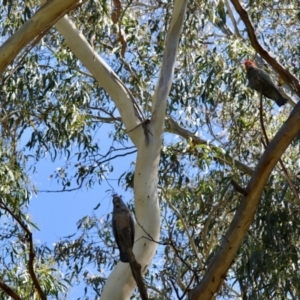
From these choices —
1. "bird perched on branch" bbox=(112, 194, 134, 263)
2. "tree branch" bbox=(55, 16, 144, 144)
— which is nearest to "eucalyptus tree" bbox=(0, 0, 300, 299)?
"tree branch" bbox=(55, 16, 144, 144)

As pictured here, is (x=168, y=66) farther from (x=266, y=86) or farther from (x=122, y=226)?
(x=122, y=226)

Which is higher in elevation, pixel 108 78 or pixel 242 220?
pixel 108 78

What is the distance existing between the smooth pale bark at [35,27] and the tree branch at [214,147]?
77.1 inches

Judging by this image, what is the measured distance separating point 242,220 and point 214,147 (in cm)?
243

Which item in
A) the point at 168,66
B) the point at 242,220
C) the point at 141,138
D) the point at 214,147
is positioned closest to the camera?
the point at 242,220

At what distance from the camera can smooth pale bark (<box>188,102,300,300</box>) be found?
2.27 metres

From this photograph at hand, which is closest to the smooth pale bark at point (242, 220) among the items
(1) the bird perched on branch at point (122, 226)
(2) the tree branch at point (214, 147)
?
(1) the bird perched on branch at point (122, 226)

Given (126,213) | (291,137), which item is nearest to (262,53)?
(291,137)

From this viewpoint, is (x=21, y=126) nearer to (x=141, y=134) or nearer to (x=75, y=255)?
(x=75, y=255)

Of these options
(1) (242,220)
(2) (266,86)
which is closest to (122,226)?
(1) (242,220)

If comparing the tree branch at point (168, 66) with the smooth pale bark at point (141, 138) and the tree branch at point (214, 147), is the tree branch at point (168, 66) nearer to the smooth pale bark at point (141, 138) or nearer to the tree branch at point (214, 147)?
the smooth pale bark at point (141, 138)

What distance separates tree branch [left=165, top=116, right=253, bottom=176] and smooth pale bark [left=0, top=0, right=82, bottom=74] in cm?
196

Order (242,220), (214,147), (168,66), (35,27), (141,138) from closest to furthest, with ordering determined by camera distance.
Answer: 1. (242,220)
2. (35,27)
3. (141,138)
4. (168,66)
5. (214,147)

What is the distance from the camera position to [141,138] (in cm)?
386
